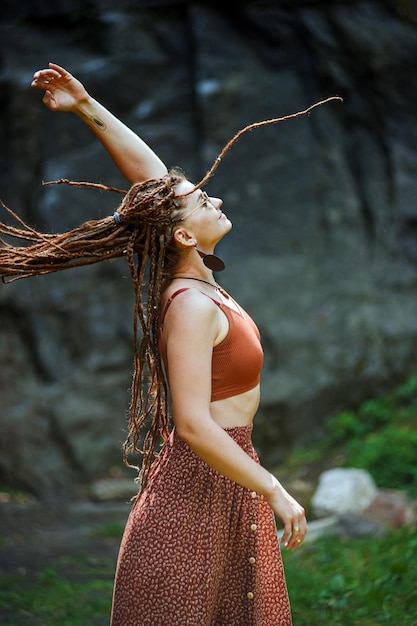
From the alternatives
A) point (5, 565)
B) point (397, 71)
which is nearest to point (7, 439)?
point (5, 565)

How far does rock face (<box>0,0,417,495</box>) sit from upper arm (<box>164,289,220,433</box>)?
452 cm

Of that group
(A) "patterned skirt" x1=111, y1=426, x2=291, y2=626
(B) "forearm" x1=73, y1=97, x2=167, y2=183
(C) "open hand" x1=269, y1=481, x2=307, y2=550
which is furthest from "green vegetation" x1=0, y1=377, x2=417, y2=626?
(B) "forearm" x1=73, y1=97, x2=167, y2=183

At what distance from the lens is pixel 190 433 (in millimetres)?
2324

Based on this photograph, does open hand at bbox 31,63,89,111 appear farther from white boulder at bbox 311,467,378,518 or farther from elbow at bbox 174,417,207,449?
white boulder at bbox 311,467,378,518

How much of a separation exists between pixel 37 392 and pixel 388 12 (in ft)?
14.0

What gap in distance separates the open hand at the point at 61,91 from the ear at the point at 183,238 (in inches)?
22.8

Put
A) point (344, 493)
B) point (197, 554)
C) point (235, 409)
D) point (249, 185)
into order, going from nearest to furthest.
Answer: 1. point (197, 554)
2. point (235, 409)
3. point (344, 493)
4. point (249, 185)

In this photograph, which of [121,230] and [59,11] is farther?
[59,11]

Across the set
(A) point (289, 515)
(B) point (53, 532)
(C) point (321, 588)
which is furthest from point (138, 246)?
(B) point (53, 532)

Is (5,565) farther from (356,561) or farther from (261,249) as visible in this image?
(261,249)

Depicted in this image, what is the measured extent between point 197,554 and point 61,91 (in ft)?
4.96

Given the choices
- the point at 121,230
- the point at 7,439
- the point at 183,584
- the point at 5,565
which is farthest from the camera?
the point at 7,439

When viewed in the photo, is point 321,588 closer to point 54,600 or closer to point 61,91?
point 54,600

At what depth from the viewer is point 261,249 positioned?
706cm
